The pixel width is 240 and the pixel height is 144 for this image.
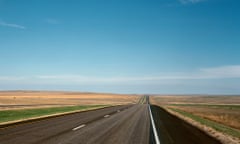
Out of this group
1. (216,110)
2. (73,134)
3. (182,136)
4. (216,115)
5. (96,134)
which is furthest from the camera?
(216,110)

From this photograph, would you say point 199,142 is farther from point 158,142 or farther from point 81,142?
point 81,142

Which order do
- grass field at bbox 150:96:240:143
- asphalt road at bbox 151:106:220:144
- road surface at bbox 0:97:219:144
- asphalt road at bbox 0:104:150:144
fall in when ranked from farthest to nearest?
grass field at bbox 150:96:240:143 → asphalt road at bbox 151:106:220:144 → road surface at bbox 0:97:219:144 → asphalt road at bbox 0:104:150:144

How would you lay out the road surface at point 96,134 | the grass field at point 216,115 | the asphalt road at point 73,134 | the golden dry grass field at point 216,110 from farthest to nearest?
1. the golden dry grass field at point 216,110
2. the grass field at point 216,115
3. the road surface at point 96,134
4. the asphalt road at point 73,134

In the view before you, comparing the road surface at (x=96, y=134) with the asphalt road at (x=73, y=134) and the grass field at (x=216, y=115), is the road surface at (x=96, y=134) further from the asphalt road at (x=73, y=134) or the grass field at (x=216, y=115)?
the grass field at (x=216, y=115)

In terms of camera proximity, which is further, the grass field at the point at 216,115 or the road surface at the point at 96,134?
the grass field at the point at 216,115

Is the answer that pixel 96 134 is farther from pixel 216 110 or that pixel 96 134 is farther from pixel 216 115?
pixel 216 110

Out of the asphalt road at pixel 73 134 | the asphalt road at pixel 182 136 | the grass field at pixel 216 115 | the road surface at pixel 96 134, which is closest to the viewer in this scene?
the asphalt road at pixel 73 134

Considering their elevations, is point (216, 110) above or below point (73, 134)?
above

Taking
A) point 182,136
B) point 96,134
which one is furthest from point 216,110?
point 96,134

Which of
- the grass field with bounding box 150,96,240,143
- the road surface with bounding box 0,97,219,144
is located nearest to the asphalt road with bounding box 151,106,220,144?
the road surface with bounding box 0,97,219,144

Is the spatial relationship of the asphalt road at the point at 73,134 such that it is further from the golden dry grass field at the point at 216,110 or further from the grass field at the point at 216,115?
the golden dry grass field at the point at 216,110

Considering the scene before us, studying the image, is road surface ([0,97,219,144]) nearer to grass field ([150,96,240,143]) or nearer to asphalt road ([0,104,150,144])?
asphalt road ([0,104,150,144])

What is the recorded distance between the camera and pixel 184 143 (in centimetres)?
1157

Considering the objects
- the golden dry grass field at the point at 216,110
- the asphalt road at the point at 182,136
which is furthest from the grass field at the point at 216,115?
the asphalt road at the point at 182,136
